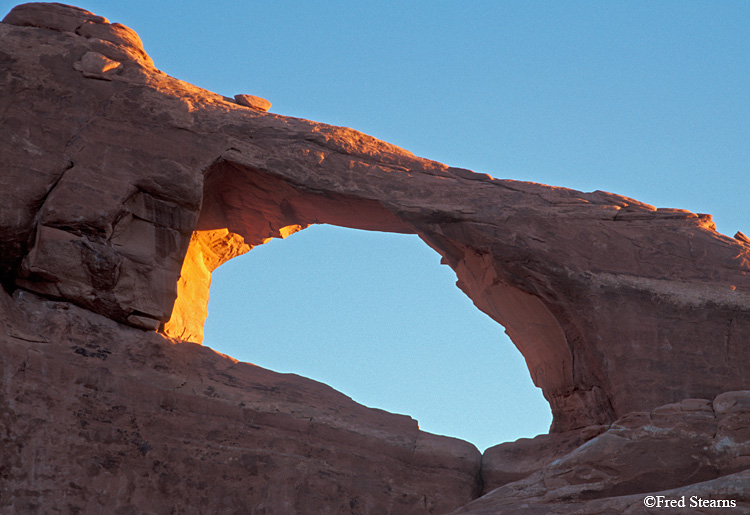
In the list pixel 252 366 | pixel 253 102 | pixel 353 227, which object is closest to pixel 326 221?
pixel 353 227

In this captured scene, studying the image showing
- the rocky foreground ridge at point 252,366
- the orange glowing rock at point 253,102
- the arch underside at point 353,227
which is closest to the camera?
the rocky foreground ridge at point 252,366

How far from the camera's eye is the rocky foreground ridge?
10.9 meters

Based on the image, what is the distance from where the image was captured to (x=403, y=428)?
1316cm

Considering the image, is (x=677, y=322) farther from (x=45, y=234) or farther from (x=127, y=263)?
(x=45, y=234)

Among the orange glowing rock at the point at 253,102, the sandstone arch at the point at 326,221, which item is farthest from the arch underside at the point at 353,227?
the orange glowing rock at the point at 253,102

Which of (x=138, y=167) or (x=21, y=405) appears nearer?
(x=21, y=405)

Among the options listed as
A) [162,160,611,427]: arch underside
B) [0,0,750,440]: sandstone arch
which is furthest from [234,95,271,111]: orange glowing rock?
[162,160,611,427]: arch underside

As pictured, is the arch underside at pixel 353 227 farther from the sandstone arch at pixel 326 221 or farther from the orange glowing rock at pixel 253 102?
the orange glowing rock at pixel 253 102

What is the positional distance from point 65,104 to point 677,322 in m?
9.49

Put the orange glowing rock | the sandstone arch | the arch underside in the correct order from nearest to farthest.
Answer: the sandstone arch
the arch underside
the orange glowing rock

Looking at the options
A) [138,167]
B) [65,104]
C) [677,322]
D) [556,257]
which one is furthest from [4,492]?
[677,322]

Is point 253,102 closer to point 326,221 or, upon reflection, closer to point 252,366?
point 326,221

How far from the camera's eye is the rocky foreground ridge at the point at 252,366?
35.8ft

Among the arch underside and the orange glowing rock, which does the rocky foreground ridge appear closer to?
the arch underside
